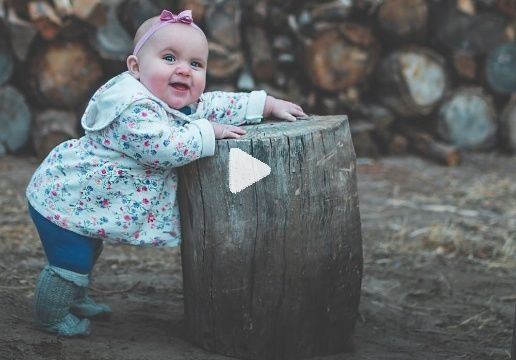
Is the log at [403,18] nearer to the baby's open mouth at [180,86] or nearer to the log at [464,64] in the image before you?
the log at [464,64]

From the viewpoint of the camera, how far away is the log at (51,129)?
6.60 m

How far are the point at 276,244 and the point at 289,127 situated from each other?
0.44 m

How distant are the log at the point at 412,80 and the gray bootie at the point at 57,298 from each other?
4495mm

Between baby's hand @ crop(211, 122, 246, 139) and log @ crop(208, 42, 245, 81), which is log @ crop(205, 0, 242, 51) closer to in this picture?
log @ crop(208, 42, 245, 81)

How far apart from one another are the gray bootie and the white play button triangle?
711 mm

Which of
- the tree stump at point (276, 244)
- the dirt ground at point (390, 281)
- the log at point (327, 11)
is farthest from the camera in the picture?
the log at point (327, 11)

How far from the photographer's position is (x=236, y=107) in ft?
11.3

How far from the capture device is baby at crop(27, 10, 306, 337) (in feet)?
9.82

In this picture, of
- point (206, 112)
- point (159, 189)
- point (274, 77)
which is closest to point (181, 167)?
point (159, 189)

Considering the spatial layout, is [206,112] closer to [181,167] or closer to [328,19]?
[181,167]

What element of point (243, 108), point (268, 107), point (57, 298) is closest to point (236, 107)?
point (243, 108)

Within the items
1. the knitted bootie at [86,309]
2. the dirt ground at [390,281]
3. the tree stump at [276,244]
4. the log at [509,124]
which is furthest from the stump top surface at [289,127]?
the log at [509,124]

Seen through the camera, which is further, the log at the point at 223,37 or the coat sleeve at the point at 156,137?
the log at the point at 223,37

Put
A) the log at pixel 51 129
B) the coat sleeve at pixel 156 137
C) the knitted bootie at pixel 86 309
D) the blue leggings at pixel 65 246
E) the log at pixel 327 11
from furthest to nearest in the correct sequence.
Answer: the log at pixel 327 11 → the log at pixel 51 129 → the knitted bootie at pixel 86 309 → the blue leggings at pixel 65 246 → the coat sleeve at pixel 156 137
